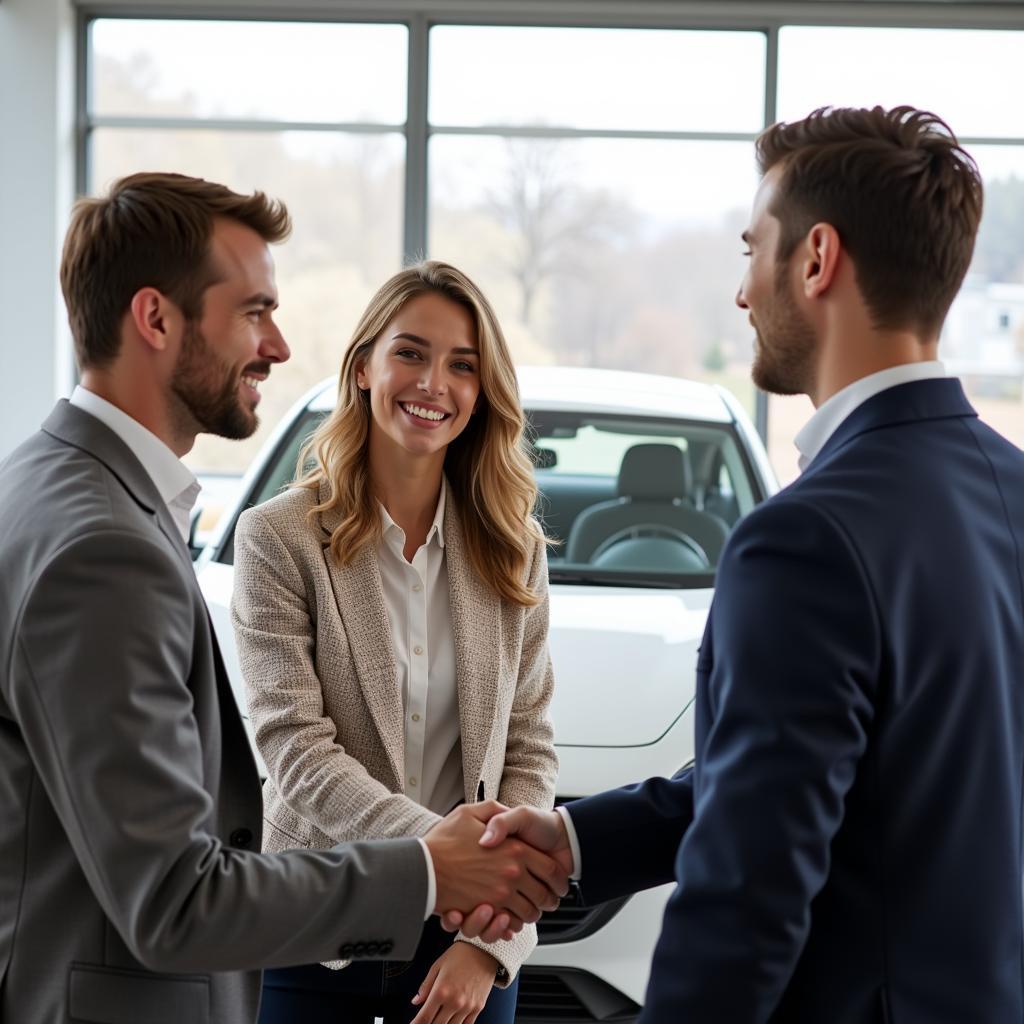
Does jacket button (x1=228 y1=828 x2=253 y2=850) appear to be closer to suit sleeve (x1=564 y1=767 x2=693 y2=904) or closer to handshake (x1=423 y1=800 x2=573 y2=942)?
handshake (x1=423 y1=800 x2=573 y2=942)

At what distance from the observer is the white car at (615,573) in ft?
8.46

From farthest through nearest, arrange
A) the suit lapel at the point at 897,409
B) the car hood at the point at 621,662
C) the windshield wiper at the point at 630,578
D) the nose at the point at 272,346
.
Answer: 1. the windshield wiper at the point at 630,578
2. the car hood at the point at 621,662
3. the nose at the point at 272,346
4. the suit lapel at the point at 897,409

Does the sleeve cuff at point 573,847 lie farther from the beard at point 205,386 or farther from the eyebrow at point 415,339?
the eyebrow at point 415,339

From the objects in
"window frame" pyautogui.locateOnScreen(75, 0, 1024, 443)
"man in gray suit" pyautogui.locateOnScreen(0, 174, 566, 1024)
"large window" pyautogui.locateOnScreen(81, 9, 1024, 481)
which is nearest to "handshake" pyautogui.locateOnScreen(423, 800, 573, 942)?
"man in gray suit" pyautogui.locateOnScreen(0, 174, 566, 1024)

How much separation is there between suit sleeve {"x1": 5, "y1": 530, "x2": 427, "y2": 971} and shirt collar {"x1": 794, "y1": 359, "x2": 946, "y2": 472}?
72 cm

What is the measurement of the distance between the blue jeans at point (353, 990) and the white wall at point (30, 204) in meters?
7.06

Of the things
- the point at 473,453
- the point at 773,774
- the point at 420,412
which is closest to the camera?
the point at 773,774

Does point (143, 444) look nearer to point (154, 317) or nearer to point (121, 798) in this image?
point (154, 317)

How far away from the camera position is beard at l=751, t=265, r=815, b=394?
1438mm

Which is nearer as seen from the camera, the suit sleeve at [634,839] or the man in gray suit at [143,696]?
the man in gray suit at [143,696]

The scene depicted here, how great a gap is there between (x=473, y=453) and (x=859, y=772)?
118cm

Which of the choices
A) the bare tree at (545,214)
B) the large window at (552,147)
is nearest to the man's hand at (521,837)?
the large window at (552,147)

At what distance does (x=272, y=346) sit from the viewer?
5.53ft

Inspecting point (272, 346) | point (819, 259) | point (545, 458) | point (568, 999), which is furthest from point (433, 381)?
point (545, 458)
